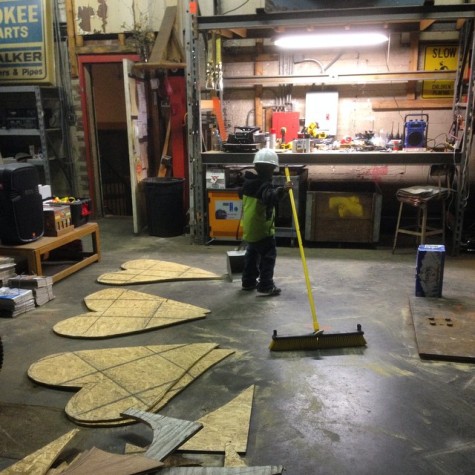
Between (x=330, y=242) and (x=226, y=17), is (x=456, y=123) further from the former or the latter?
(x=226, y=17)

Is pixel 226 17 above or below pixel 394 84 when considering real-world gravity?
above

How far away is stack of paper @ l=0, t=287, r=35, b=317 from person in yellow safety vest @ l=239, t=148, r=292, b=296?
2.04 metres

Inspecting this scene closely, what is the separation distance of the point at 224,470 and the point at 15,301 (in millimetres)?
2801

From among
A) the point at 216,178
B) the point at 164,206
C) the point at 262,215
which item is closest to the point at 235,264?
the point at 262,215

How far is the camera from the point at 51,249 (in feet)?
16.6

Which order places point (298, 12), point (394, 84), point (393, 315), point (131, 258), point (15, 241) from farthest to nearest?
point (394, 84), point (131, 258), point (298, 12), point (15, 241), point (393, 315)

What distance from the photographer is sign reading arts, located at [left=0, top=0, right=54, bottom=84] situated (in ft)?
23.7

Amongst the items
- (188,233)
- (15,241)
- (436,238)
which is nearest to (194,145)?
(188,233)

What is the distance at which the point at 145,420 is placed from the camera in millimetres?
2602

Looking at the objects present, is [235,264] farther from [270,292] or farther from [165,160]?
[165,160]

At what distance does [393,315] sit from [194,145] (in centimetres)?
334

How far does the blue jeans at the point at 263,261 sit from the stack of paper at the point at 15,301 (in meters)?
2.03

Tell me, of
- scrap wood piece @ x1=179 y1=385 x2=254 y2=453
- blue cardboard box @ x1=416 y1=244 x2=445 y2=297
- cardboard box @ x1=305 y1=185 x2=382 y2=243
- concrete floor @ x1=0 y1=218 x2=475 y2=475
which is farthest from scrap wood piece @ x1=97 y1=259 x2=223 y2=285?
scrap wood piece @ x1=179 y1=385 x2=254 y2=453

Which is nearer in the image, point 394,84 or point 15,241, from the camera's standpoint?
point 15,241
